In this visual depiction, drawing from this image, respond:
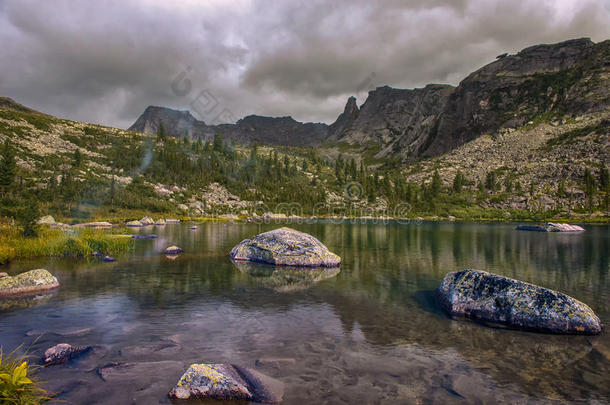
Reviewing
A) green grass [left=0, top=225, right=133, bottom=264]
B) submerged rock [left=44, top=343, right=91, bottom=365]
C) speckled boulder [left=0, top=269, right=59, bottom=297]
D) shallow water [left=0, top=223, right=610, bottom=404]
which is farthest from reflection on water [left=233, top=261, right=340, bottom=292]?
green grass [left=0, top=225, right=133, bottom=264]

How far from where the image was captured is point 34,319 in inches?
590

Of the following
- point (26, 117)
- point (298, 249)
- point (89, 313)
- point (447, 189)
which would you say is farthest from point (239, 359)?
point (26, 117)

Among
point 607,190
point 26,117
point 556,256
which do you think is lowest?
point 556,256

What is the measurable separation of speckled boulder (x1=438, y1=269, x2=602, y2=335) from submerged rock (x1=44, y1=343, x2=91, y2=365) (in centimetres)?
1670

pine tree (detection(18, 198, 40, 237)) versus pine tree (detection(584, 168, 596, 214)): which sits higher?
pine tree (detection(584, 168, 596, 214))

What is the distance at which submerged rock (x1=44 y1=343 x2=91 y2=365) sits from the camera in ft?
35.3

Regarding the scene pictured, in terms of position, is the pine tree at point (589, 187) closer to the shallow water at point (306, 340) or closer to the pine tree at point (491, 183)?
the pine tree at point (491, 183)

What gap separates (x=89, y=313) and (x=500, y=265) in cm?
3325

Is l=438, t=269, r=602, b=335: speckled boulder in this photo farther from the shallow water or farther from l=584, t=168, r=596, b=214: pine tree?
l=584, t=168, r=596, b=214: pine tree

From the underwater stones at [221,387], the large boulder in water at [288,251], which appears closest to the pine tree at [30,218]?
the large boulder in water at [288,251]

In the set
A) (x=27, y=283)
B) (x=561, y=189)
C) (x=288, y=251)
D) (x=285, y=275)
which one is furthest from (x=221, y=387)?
(x=561, y=189)

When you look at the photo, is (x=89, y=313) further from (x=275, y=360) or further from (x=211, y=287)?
(x=275, y=360)

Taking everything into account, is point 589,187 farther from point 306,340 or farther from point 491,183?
point 306,340

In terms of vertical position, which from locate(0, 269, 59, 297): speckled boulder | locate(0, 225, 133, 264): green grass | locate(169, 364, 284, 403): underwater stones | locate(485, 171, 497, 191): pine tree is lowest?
locate(169, 364, 284, 403): underwater stones
